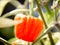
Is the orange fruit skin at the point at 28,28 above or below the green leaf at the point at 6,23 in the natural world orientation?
below

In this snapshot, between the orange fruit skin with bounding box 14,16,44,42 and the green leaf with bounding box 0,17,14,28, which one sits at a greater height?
the green leaf with bounding box 0,17,14,28

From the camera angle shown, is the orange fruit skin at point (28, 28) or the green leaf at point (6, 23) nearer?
the green leaf at point (6, 23)

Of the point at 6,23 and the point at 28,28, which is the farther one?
the point at 28,28

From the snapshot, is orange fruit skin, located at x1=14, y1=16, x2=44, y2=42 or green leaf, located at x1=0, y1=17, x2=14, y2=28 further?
orange fruit skin, located at x1=14, y1=16, x2=44, y2=42

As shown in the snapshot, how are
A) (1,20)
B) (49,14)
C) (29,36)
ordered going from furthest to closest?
(49,14) → (29,36) → (1,20)

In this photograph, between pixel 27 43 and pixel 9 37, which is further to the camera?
pixel 9 37

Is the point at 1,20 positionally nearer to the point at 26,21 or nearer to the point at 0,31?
the point at 26,21

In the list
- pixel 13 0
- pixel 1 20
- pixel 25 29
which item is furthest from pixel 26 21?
pixel 13 0

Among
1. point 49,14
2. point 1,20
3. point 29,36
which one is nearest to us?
point 1,20
